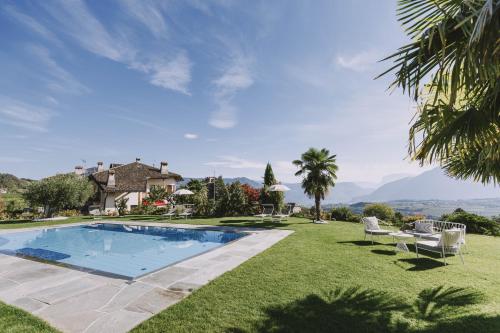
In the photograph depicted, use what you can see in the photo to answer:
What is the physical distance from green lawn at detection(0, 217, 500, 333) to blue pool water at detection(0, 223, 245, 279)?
12.7ft

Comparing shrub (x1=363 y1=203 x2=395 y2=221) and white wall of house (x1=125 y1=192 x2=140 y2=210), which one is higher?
white wall of house (x1=125 y1=192 x2=140 y2=210)

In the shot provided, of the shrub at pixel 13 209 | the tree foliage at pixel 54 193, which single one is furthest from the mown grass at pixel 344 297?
the shrub at pixel 13 209

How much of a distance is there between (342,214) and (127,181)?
1030 inches

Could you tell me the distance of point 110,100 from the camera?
18875mm

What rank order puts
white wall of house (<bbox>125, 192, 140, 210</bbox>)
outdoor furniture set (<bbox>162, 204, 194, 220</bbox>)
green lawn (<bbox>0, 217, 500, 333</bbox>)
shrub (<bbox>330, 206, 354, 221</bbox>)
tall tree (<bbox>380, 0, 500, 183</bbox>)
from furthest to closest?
white wall of house (<bbox>125, 192, 140, 210</bbox>), shrub (<bbox>330, 206, 354, 221</bbox>), outdoor furniture set (<bbox>162, 204, 194, 220</bbox>), green lawn (<bbox>0, 217, 500, 333</bbox>), tall tree (<bbox>380, 0, 500, 183</bbox>)

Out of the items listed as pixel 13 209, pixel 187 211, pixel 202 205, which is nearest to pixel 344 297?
pixel 187 211

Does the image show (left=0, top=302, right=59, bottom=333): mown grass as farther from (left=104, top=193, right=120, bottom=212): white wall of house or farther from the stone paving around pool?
(left=104, top=193, right=120, bottom=212): white wall of house

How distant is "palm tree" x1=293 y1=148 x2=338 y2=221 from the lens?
55.6ft

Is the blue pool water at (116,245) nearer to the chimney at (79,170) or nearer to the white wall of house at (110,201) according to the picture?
the white wall of house at (110,201)

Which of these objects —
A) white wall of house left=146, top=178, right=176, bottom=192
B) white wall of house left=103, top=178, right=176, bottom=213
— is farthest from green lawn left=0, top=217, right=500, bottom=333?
white wall of house left=146, top=178, right=176, bottom=192

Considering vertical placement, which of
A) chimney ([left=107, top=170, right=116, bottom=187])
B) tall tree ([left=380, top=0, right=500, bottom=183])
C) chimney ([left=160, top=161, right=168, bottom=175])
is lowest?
tall tree ([left=380, top=0, right=500, bottom=183])

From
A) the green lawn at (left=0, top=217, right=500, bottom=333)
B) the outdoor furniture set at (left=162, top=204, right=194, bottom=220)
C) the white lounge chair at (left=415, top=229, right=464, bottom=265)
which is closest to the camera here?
the green lawn at (left=0, top=217, right=500, bottom=333)

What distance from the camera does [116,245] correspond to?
12602 millimetres

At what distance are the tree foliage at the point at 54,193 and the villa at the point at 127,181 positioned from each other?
22.8 ft
